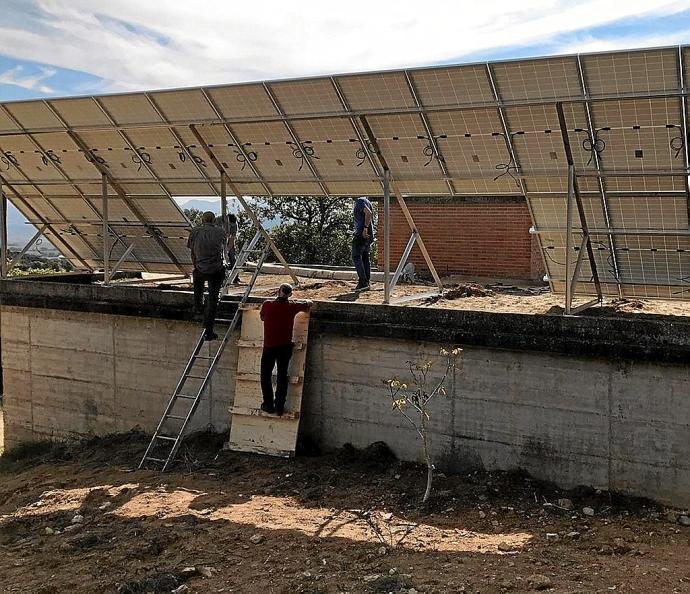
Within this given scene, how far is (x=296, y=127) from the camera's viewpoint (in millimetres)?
10508

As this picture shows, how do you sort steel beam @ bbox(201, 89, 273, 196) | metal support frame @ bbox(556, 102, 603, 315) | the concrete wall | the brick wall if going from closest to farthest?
1. the concrete wall
2. metal support frame @ bbox(556, 102, 603, 315)
3. steel beam @ bbox(201, 89, 273, 196)
4. the brick wall

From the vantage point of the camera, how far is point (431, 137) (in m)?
9.75

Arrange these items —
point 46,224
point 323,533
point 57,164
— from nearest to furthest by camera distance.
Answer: point 323,533
point 57,164
point 46,224

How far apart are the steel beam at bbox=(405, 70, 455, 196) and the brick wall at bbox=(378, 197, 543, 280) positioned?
647cm

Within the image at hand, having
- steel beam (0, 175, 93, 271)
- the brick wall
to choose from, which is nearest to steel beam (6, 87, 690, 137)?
steel beam (0, 175, 93, 271)

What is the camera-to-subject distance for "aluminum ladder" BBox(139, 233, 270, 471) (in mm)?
10164

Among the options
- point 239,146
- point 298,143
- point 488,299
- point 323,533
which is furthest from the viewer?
point 488,299

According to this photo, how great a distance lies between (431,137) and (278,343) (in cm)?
344

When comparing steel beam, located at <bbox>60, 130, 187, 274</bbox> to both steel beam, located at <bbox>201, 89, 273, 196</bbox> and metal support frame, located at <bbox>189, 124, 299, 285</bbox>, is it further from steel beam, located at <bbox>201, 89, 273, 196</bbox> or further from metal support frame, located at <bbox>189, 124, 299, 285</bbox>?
steel beam, located at <bbox>201, 89, 273, 196</bbox>

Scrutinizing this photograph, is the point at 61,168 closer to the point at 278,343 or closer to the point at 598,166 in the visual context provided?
the point at 278,343

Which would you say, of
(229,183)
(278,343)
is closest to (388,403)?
(278,343)

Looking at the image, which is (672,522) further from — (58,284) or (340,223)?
(340,223)

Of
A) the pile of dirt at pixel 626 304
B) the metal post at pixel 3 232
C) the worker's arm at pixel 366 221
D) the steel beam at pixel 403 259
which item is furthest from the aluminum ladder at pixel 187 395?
the pile of dirt at pixel 626 304

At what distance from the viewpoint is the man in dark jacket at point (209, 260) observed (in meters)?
10.4
